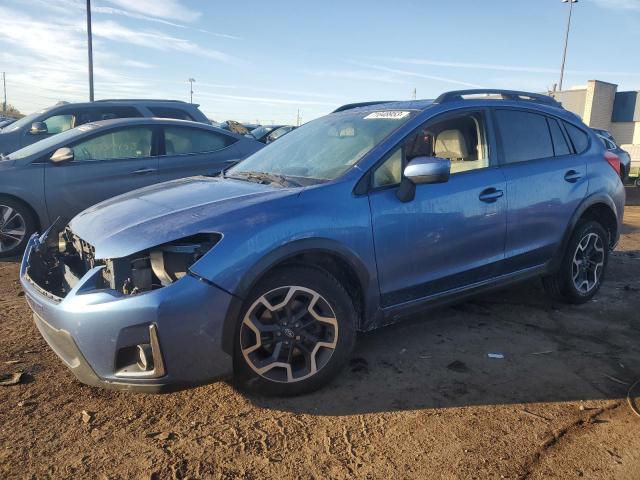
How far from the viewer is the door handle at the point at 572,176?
4.50m

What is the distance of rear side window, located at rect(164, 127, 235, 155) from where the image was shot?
6836 mm

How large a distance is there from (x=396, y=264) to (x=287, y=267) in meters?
0.77

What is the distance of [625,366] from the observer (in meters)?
3.61

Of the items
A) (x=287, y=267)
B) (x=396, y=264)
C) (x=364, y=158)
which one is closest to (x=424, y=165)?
(x=364, y=158)

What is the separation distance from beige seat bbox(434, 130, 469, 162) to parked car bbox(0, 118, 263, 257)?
2.87 meters

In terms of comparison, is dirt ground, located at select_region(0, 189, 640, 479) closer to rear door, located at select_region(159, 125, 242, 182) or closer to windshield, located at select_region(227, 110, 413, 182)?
windshield, located at select_region(227, 110, 413, 182)

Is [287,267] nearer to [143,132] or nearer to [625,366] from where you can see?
[625,366]

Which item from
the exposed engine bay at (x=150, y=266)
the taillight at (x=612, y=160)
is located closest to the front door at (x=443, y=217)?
the exposed engine bay at (x=150, y=266)

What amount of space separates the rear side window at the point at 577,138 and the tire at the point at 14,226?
5773mm

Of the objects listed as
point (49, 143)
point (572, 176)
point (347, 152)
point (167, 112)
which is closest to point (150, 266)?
point (347, 152)

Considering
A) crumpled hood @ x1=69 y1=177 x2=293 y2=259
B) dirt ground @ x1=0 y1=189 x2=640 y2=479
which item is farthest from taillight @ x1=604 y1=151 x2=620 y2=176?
crumpled hood @ x1=69 y1=177 x2=293 y2=259

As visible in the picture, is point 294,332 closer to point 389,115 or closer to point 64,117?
point 389,115

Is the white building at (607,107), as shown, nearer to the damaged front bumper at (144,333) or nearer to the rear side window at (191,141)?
the rear side window at (191,141)

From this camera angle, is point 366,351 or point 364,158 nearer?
point 364,158
